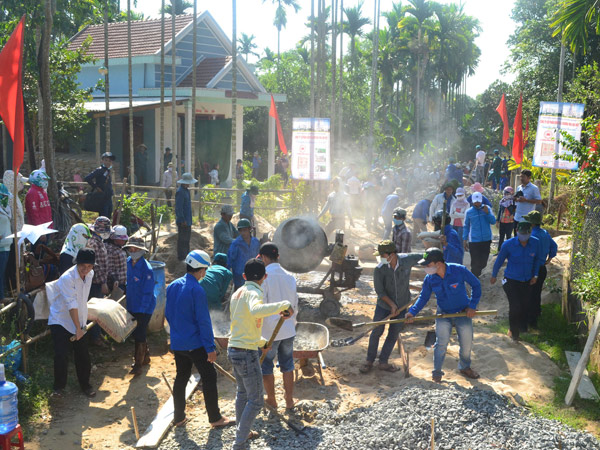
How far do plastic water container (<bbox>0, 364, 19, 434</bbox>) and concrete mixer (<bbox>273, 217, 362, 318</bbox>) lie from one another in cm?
607

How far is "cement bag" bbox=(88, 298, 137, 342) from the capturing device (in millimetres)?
7562

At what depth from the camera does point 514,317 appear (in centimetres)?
932

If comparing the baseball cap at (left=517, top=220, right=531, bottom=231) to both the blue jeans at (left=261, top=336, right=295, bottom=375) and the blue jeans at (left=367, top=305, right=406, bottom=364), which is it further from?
the blue jeans at (left=261, top=336, right=295, bottom=375)

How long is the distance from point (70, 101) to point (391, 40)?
37.4 m

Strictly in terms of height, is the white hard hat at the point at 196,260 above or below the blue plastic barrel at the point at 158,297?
above

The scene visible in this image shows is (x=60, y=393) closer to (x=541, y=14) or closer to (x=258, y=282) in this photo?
(x=258, y=282)

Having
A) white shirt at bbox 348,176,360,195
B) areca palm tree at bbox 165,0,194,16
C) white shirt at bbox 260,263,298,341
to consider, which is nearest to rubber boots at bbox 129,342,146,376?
white shirt at bbox 260,263,298,341

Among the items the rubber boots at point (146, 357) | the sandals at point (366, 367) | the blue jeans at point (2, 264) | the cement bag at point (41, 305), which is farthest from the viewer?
the rubber boots at point (146, 357)

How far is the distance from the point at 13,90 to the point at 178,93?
1655cm

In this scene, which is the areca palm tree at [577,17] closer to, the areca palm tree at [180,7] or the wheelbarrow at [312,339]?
the wheelbarrow at [312,339]

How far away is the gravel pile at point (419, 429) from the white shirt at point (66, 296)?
1760mm

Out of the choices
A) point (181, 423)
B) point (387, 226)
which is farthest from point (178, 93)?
point (181, 423)

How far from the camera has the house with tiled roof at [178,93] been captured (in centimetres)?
2402

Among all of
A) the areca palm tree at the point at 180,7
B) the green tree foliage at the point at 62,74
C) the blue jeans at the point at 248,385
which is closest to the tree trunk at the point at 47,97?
the green tree foliage at the point at 62,74
